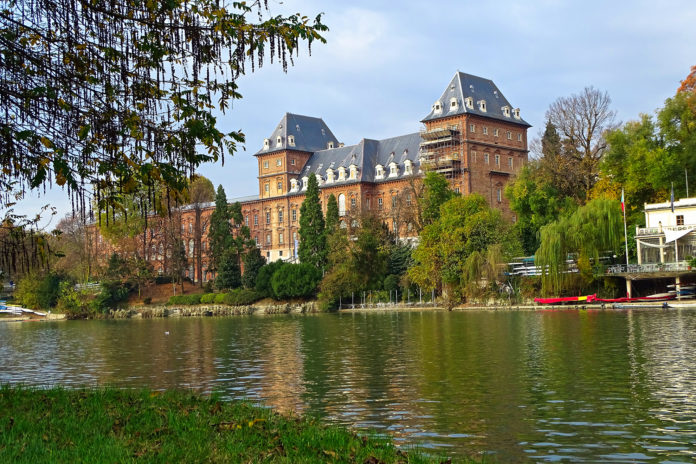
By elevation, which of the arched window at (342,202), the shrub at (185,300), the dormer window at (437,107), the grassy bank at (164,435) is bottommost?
the grassy bank at (164,435)

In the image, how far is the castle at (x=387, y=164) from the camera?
81.1m

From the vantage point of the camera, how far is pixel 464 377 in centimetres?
1817

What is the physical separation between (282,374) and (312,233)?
54.9m

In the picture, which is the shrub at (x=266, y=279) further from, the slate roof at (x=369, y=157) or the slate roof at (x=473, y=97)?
the slate roof at (x=473, y=97)

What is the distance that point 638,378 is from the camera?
55.5 ft

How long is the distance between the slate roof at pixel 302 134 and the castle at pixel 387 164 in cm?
15

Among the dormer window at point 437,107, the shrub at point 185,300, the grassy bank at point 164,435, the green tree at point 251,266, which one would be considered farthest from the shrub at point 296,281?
the grassy bank at point 164,435

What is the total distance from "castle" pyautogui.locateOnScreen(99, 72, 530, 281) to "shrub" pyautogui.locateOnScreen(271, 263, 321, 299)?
7.11 meters

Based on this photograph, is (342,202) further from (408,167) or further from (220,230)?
(220,230)

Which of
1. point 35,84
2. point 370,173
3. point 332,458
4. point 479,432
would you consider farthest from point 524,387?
point 370,173

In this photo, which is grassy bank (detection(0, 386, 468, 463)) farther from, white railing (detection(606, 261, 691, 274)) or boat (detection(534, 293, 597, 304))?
white railing (detection(606, 261, 691, 274))

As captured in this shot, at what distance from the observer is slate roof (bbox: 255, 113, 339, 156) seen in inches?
4031

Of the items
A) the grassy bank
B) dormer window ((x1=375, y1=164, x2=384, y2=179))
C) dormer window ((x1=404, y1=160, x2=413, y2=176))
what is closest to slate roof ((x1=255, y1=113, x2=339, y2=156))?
dormer window ((x1=375, y1=164, x2=384, y2=179))

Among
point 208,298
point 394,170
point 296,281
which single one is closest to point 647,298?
point 296,281
